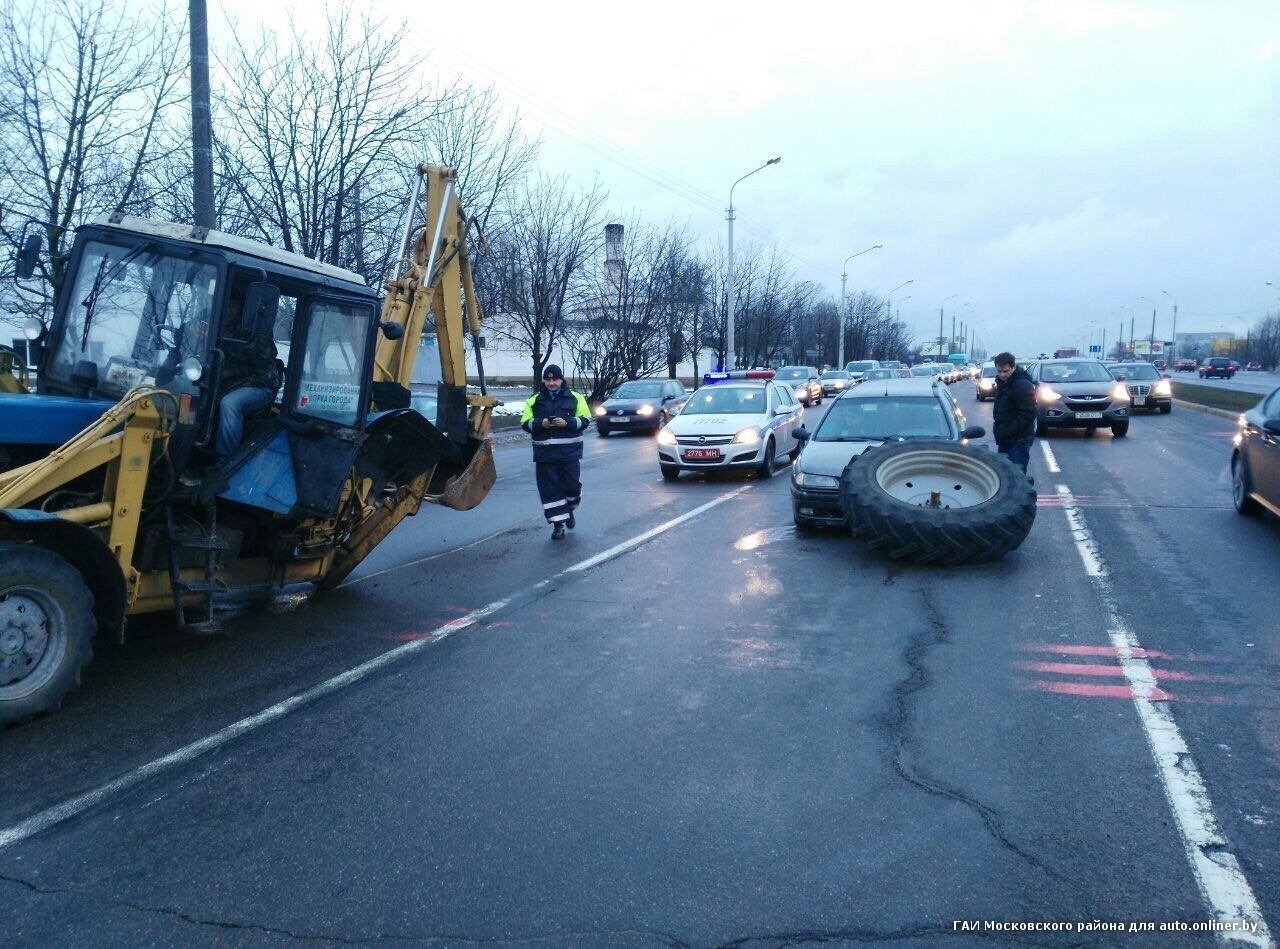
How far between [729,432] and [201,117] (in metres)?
8.60

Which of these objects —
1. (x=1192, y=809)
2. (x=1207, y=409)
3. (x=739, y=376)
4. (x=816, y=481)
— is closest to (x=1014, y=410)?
(x=816, y=481)

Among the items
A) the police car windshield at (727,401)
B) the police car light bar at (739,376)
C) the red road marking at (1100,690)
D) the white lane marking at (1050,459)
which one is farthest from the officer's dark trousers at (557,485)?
the police car light bar at (739,376)

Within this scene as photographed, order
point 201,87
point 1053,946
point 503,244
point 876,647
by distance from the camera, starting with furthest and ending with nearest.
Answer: point 503,244 < point 201,87 < point 876,647 < point 1053,946

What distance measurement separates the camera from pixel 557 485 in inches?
414

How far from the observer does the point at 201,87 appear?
464 inches

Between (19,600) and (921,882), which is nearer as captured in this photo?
(921,882)

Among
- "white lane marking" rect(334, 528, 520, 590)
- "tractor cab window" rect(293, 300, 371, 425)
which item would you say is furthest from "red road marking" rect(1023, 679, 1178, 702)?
"white lane marking" rect(334, 528, 520, 590)

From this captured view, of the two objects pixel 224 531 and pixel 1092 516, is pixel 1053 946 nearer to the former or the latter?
pixel 224 531

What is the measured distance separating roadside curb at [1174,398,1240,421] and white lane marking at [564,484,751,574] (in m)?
19.5

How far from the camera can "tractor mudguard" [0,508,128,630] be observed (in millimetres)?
4762

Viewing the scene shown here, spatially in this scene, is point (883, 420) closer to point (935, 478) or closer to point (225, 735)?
point (935, 478)

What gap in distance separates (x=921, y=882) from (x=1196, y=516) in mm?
9463

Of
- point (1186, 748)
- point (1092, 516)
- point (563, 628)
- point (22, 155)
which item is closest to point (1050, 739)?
point (1186, 748)

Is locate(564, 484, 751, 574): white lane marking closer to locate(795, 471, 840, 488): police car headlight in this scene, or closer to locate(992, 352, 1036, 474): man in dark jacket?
locate(795, 471, 840, 488): police car headlight
